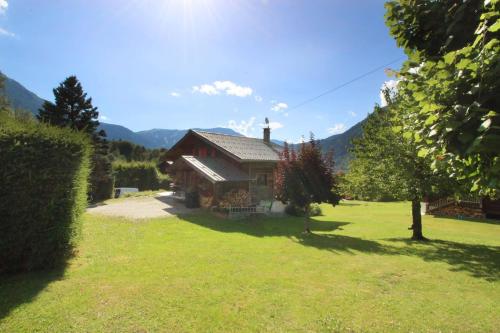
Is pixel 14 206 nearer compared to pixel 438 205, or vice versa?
pixel 14 206

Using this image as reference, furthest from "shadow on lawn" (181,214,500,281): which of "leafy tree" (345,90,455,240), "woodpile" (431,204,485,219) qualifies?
"woodpile" (431,204,485,219)

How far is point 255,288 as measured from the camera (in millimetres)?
6375

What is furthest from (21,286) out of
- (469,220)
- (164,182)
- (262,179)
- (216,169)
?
(164,182)

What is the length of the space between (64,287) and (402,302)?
7.47 metres

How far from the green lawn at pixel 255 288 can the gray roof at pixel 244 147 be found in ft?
38.6

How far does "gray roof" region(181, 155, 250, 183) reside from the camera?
19.4m

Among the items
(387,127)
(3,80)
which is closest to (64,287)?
(387,127)

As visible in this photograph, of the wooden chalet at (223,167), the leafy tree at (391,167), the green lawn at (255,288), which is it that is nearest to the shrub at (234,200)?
Answer: the wooden chalet at (223,167)

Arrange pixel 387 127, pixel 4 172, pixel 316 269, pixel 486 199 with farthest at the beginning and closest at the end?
1. pixel 486 199
2. pixel 387 127
3. pixel 316 269
4. pixel 4 172

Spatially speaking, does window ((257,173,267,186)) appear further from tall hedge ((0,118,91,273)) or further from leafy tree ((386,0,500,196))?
leafy tree ((386,0,500,196))

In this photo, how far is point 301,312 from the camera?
17.3 feet

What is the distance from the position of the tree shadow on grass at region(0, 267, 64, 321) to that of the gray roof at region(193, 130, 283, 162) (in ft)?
51.0

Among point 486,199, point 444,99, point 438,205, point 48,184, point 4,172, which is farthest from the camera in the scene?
point 438,205

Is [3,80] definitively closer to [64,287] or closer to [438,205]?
[64,287]
